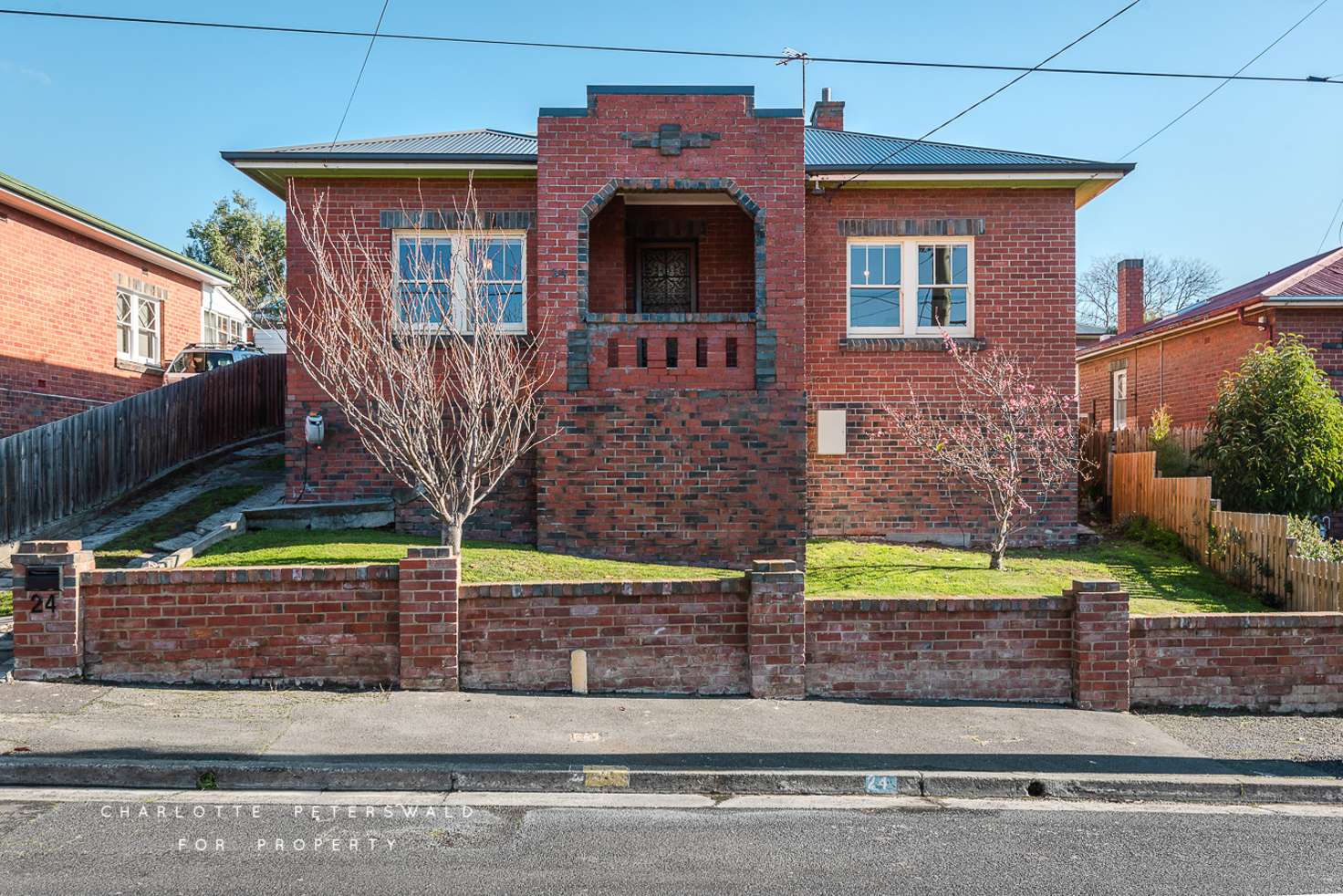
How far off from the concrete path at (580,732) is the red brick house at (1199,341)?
1294 centimetres

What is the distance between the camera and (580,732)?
6855mm

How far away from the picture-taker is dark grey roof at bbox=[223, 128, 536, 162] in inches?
496

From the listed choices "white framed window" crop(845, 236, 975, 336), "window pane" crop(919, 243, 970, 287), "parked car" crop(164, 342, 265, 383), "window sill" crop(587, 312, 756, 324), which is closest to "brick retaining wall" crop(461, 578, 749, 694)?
"window sill" crop(587, 312, 756, 324)

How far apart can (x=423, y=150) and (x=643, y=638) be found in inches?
345

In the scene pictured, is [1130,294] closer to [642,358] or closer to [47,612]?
[642,358]

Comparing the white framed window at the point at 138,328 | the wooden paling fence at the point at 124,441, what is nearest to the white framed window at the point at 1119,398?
the wooden paling fence at the point at 124,441

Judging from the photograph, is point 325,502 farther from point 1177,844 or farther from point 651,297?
point 1177,844

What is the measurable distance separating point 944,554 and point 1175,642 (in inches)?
188

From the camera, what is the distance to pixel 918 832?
18.1 ft

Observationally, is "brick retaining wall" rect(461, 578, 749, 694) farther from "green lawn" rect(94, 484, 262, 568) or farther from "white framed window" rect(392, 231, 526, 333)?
"white framed window" rect(392, 231, 526, 333)

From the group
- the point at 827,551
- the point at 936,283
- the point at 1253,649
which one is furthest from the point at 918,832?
the point at 936,283

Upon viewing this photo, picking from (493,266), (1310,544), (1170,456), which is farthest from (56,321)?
(1310,544)

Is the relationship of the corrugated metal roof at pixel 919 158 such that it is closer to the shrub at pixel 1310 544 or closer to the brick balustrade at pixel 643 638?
the shrub at pixel 1310 544

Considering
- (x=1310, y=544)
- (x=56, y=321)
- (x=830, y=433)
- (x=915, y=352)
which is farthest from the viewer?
(x=56, y=321)
